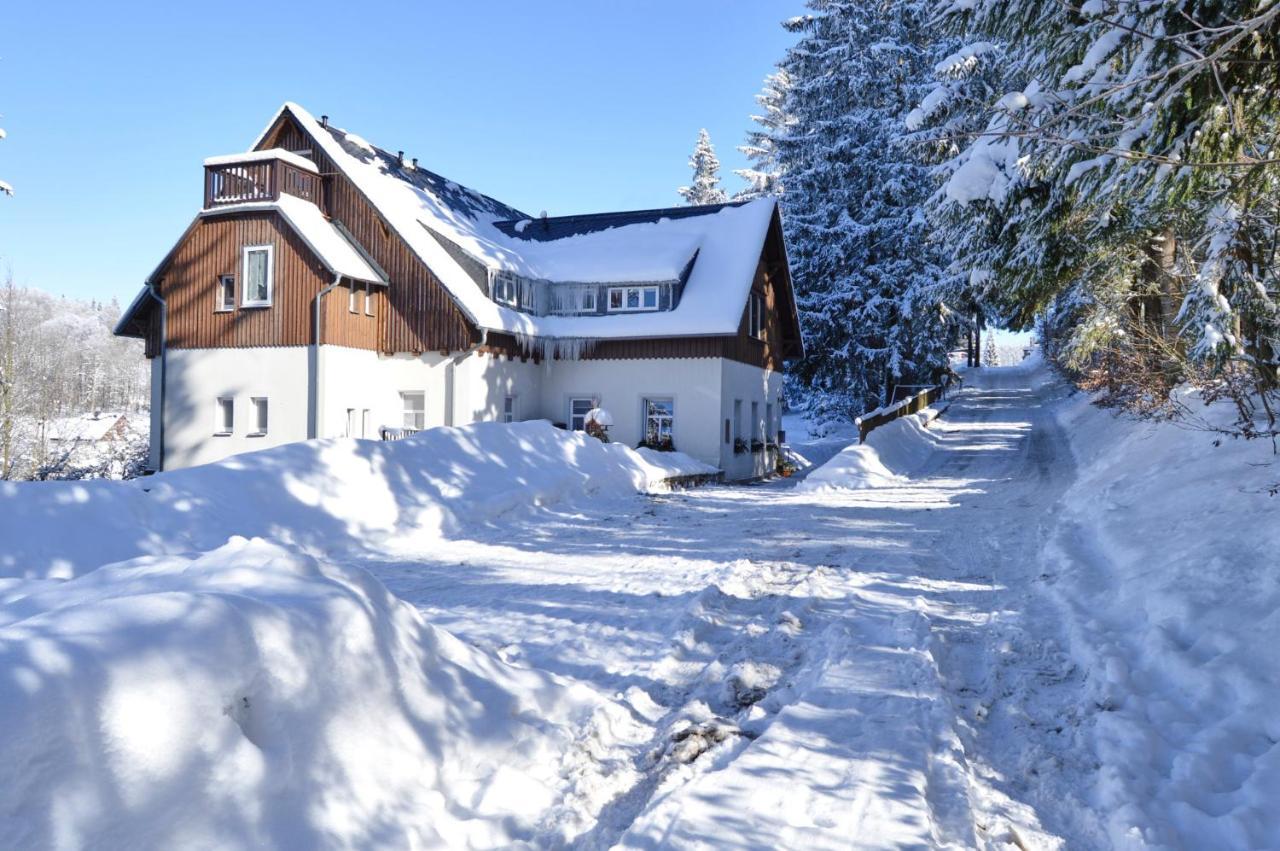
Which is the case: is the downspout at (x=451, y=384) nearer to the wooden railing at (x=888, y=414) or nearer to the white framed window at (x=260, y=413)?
the white framed window at (x=260, y=413)

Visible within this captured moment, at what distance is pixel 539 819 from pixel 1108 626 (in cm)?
483

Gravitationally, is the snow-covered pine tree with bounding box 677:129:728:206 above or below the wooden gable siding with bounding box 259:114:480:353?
above

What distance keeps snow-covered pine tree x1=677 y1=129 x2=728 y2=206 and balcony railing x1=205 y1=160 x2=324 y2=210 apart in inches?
1391

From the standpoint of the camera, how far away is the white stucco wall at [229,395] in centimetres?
1959

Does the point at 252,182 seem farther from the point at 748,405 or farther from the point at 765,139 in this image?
the point at 765,139

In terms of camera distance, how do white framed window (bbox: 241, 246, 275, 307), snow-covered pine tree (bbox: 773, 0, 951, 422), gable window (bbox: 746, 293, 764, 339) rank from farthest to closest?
snow-covered pine tree (bbox: 773, 0, 951, 422) < gable window (bbox: 746, 293, 764, 339) < white framed window (bbox: 241, 246, 275, 307)

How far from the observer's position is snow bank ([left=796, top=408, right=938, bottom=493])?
17.6 meters

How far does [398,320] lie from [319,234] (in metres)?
2.89

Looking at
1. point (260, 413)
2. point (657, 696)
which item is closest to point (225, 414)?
point (260, 413)

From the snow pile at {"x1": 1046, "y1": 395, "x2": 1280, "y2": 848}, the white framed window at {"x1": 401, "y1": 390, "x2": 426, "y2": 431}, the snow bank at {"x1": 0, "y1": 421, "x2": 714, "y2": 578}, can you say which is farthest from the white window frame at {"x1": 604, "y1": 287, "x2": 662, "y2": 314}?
the snow pile at {"x1": 1046, "y1": 395, "x2": 1280, "y2": 848}

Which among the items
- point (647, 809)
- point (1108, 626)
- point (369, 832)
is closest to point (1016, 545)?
point (1108, 626)

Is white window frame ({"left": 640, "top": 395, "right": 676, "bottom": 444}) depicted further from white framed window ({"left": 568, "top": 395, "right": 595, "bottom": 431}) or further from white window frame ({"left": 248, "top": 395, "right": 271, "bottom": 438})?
white window frame ({"left": 248, "top": 395, "right": 271, "bottom": 438})

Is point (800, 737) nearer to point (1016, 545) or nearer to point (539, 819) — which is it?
point (539, 819)

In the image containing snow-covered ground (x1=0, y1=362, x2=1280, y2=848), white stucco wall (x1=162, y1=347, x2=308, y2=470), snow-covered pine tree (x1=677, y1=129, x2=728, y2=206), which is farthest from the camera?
snow-covered pine tree (x1=677, y1=129, x2=728, y2=206)
